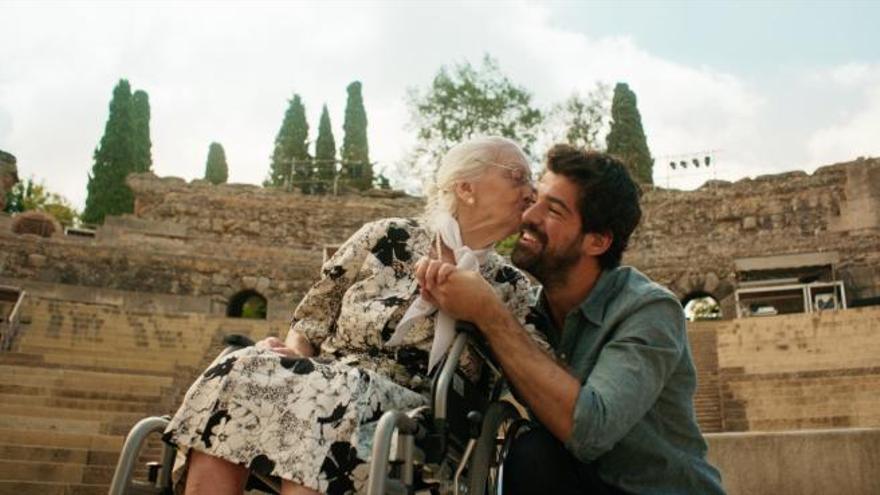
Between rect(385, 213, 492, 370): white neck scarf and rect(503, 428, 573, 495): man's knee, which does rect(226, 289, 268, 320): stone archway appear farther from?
rect(503, 428, 573, 495): man's knee

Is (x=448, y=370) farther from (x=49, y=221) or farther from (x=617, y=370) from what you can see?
(x=49, y=221)

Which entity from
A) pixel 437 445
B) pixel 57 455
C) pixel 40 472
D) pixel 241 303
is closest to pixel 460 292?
pixel 437 445

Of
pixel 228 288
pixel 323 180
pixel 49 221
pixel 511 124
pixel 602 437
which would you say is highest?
pixel 511 124

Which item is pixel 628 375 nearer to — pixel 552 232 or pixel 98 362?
pixel 552 232

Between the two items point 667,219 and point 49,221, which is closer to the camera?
point 49,221

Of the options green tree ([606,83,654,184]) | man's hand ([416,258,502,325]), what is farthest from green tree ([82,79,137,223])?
man's hand ([416,258,502,325])

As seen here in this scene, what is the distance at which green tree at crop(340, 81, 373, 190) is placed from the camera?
36.0 metres

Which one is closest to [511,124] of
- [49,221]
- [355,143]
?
[355,143]

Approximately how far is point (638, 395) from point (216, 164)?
39581 mm

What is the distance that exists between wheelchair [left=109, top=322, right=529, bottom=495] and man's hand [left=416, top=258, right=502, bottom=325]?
62 millimetres

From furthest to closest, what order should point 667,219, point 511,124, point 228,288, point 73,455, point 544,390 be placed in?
point 511,124
point 667,219
point 228,288
point 73,455
point 544,390

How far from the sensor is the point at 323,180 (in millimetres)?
36000

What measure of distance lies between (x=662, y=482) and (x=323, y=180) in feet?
113

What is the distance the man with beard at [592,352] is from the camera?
2086 mm
